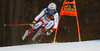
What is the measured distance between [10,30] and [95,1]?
70.9 inches

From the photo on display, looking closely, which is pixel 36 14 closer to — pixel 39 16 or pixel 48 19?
pixel 39 16

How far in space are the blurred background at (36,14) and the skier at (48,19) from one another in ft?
0.22

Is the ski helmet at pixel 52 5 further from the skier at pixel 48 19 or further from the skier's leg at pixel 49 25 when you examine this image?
the skier's leg at pixel 49 25

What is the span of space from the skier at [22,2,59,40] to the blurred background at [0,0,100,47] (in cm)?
7

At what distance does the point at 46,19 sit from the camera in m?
2.45

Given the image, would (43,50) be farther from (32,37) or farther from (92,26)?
(92,26)

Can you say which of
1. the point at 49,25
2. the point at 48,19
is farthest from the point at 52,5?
the point at 49,25

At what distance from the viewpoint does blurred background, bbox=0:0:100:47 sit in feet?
7.39

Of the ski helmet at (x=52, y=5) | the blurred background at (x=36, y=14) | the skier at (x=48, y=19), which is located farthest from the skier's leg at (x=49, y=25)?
the ski helmet at (x=52, y=5)

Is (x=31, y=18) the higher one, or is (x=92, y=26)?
(x=31, y=18)

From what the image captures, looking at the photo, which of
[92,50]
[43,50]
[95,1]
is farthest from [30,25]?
[95,1]

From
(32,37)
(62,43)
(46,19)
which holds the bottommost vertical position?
(62,43)

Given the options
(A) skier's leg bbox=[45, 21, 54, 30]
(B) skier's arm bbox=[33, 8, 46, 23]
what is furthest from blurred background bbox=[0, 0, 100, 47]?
(A) skier's leg bbox=[45, 21, 54, 30]

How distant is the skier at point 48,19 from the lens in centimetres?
239
